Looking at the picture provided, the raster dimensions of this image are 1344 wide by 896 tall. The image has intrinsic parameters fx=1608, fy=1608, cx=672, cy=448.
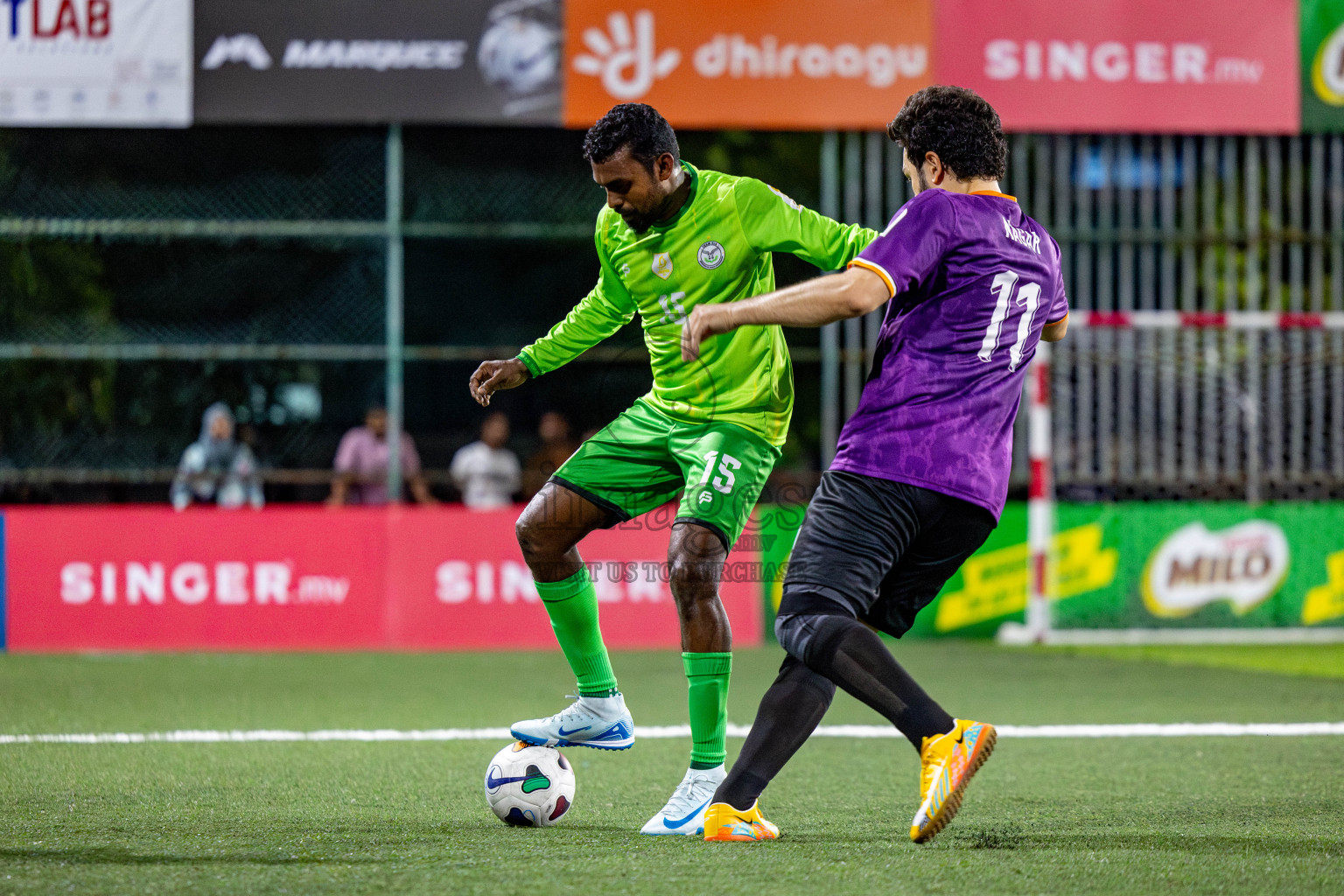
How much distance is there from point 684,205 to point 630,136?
31 centimetres

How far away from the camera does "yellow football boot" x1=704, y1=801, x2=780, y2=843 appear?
14.1 ft

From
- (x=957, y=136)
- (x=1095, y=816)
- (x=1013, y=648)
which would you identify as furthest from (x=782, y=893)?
(x=1013, y=648)

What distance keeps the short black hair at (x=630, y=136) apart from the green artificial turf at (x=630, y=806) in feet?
6.60

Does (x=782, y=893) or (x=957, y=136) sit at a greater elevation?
(x=957, y=136)

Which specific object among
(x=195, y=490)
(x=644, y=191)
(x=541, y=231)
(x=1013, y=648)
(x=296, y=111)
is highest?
(x=296, y=111)

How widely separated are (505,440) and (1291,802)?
8320 mm

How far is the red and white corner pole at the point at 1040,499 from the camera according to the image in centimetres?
1140

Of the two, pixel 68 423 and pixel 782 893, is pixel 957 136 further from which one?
pixel 68 423

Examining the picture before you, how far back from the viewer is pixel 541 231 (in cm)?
1180

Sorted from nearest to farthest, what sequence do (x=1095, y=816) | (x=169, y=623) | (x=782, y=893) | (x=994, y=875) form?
(x=782, y=893)
(x=994, y=875)
(x=1095, y=816)
(x=169, y=623)

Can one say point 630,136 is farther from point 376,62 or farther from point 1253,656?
point 1253,656

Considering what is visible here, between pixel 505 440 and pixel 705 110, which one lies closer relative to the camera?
pixel 705 110

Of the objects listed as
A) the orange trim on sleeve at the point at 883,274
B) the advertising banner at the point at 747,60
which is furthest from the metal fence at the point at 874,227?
the orange trim on sleeve at the point at 883,274

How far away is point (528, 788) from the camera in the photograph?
4750mm
